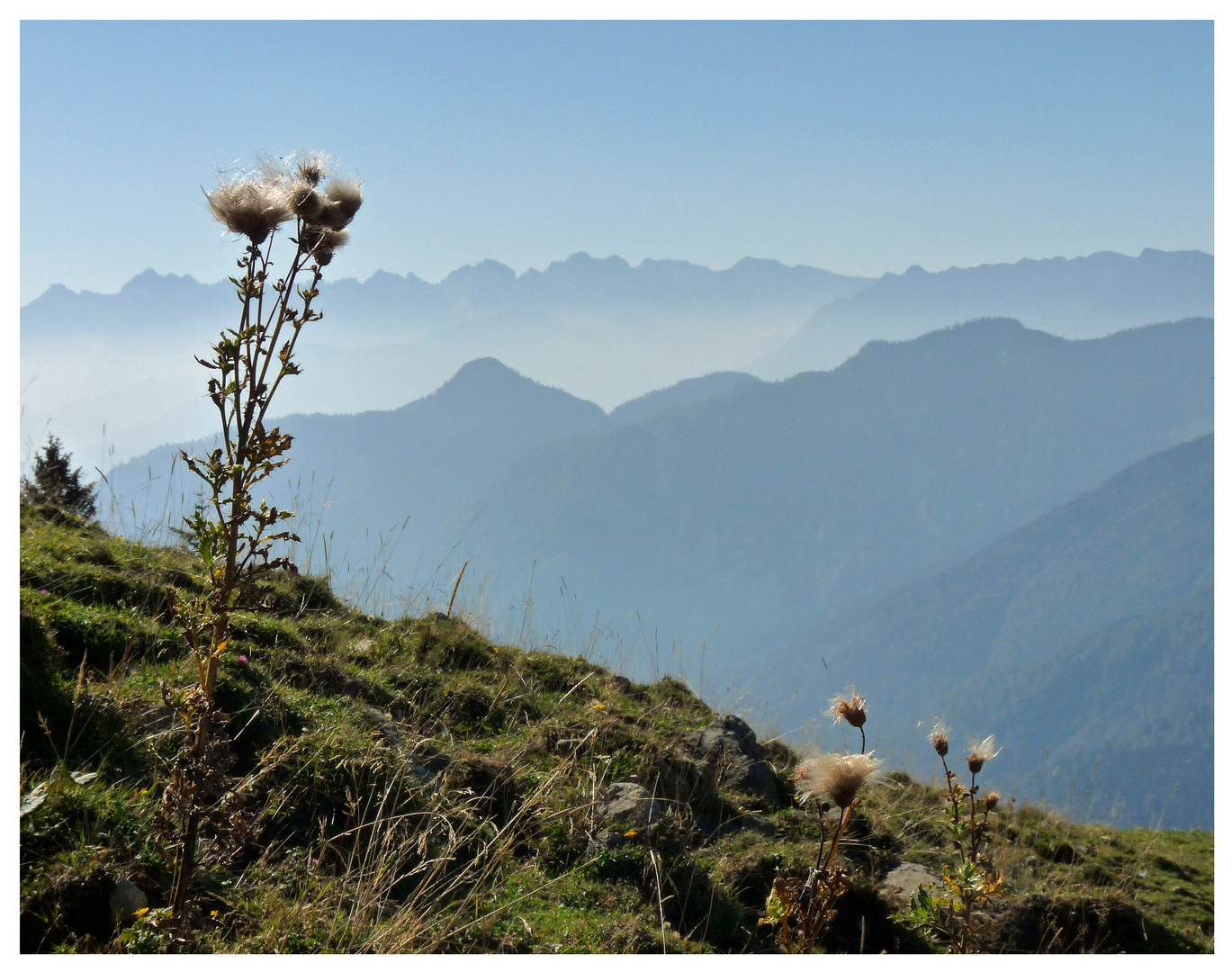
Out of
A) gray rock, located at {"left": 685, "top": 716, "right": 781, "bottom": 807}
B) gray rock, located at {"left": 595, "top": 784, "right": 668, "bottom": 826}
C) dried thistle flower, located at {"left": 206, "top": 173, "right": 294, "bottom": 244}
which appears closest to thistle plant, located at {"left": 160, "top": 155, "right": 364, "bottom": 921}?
dried thistle flower, located at {"left": 206, "top": 173, "right": 294, "bottom": 244}

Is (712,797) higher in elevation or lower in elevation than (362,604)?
lower

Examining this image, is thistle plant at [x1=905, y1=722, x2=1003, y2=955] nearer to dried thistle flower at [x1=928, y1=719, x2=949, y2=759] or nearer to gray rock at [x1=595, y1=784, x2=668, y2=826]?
dried thistle flower at [x1=928, y1=719, x2=949, y2=759]

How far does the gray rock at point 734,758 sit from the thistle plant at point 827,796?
322 centimetres

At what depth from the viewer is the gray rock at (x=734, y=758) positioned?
5828mm

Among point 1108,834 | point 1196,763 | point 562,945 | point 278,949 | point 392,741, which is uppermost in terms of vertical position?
point 392,741

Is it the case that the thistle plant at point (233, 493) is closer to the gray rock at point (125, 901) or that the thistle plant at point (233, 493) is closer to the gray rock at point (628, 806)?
the gray rock at point (125, 901)

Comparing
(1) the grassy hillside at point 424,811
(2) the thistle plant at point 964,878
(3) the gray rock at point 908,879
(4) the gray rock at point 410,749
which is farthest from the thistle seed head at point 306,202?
(3) the gray rock at point 908,879

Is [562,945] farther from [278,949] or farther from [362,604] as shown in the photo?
[362,604]

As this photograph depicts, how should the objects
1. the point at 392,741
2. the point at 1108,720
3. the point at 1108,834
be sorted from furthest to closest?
the point at 1108,720
the point at 1108,834
the point at 392,741

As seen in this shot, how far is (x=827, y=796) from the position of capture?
2.34m

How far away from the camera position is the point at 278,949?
294 cm

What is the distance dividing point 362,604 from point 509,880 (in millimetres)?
4020

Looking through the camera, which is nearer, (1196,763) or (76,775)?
(76,775)

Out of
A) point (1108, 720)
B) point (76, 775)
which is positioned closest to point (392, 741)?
point (76, 775)
